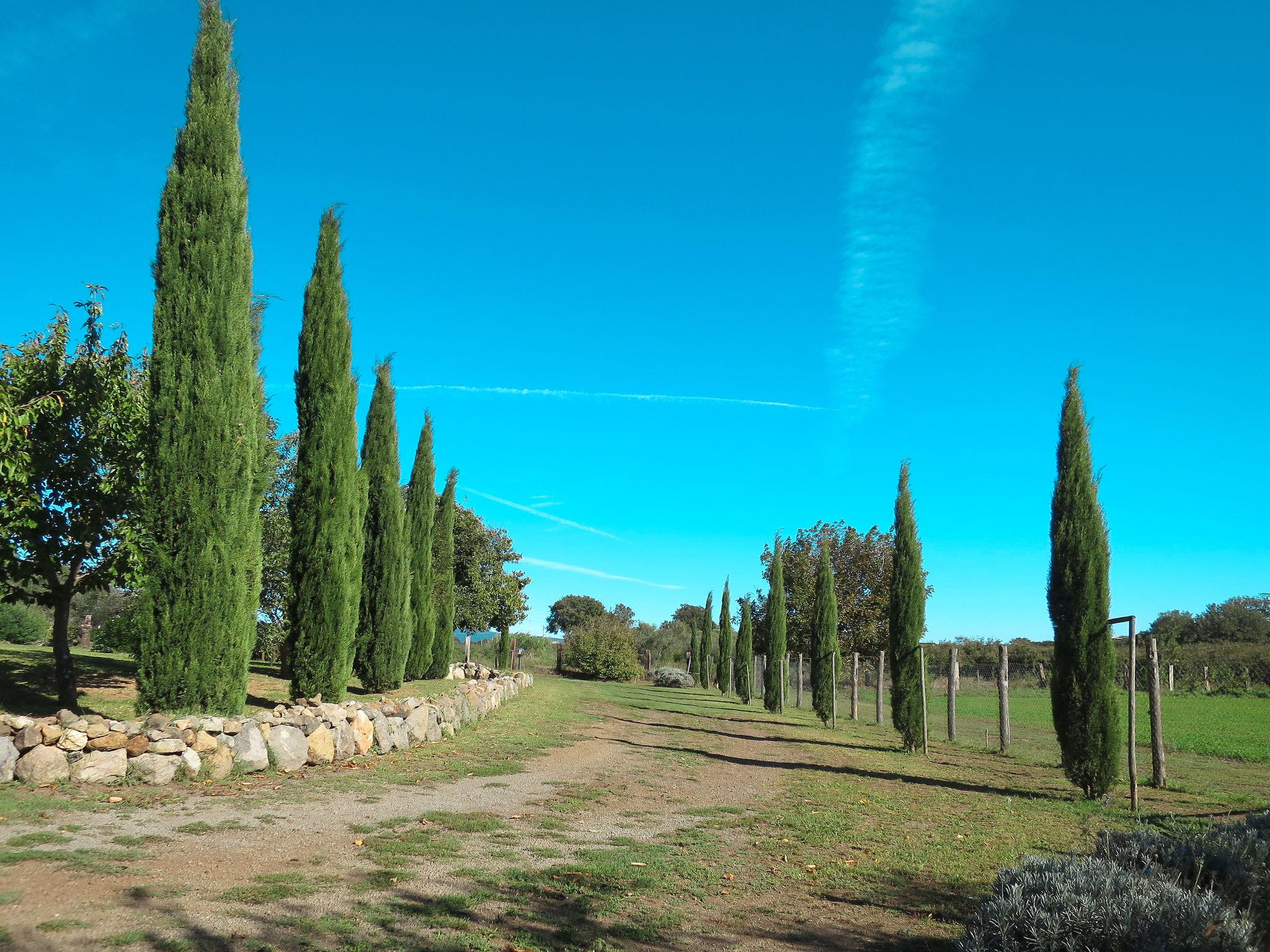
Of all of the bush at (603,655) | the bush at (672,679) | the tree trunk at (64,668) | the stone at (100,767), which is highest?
the tree trunk at (64,668)

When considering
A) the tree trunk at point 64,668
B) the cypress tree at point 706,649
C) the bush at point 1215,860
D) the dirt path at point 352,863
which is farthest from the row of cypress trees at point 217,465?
the cypress tree at point 706,649

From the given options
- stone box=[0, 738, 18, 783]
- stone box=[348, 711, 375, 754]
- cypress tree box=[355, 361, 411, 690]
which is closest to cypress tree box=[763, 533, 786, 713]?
cypress tree box=[355, 361, 411, 690]

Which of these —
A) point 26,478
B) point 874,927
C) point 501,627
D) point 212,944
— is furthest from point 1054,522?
point 501,627

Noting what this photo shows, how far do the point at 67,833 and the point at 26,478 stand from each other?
5.46m

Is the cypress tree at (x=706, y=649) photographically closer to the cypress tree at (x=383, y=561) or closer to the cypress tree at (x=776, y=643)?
the cypress tree at (x=776, y=643)

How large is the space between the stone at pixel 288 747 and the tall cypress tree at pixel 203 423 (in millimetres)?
793

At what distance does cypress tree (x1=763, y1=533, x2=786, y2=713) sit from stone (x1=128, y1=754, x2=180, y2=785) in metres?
19.2

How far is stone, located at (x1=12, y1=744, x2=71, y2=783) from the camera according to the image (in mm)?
6777

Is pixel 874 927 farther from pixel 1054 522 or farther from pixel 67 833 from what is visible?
pixel 1054 522

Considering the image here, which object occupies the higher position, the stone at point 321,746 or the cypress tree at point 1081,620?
the cypress tree at point 1081,620

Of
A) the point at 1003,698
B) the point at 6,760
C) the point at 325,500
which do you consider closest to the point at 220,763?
the point at 6,760

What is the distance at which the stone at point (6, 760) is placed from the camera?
22.0 feet

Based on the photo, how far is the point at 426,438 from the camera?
21219 millimetres

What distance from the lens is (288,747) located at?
874 centimetres
